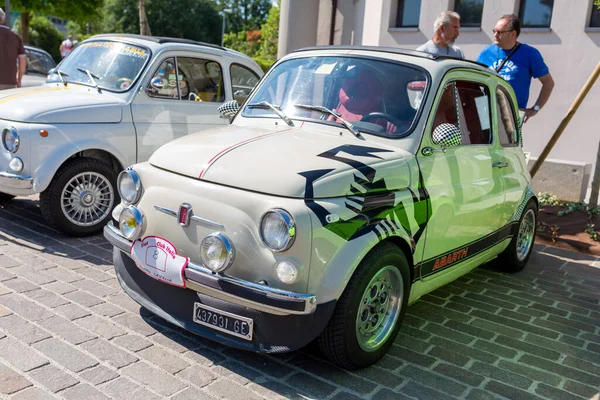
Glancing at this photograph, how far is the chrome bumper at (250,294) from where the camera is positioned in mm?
3016

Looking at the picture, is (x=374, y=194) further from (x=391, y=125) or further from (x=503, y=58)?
(x=503, y=58)

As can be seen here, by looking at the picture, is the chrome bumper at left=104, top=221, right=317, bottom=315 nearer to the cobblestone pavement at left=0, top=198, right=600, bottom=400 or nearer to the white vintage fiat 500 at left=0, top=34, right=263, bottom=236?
the cobblestone pavement at left=0, top=198, right=600, bottom=400

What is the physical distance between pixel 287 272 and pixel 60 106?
3.61 meters

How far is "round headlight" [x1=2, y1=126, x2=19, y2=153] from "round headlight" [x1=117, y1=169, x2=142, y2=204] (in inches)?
82.5

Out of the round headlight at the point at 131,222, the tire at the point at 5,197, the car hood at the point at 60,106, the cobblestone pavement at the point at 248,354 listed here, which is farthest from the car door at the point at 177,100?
the round headlight at the point at 131,222

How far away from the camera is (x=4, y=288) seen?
4332mm

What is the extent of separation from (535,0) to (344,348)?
31.6 ft

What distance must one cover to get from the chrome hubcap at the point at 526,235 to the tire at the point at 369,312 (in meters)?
2.59

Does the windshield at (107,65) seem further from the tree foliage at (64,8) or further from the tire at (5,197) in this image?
the tree foliage at (64,8)

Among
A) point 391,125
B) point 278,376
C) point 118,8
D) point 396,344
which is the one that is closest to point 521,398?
point 396,344

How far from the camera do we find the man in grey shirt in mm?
6465

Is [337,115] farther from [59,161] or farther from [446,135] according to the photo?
[59,161]

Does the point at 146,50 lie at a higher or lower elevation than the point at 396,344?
higher

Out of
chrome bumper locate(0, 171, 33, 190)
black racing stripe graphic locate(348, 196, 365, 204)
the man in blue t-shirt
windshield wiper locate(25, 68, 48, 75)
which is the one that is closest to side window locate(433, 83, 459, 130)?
black racing stripe graphic locate(348, 196, 365, 204)
